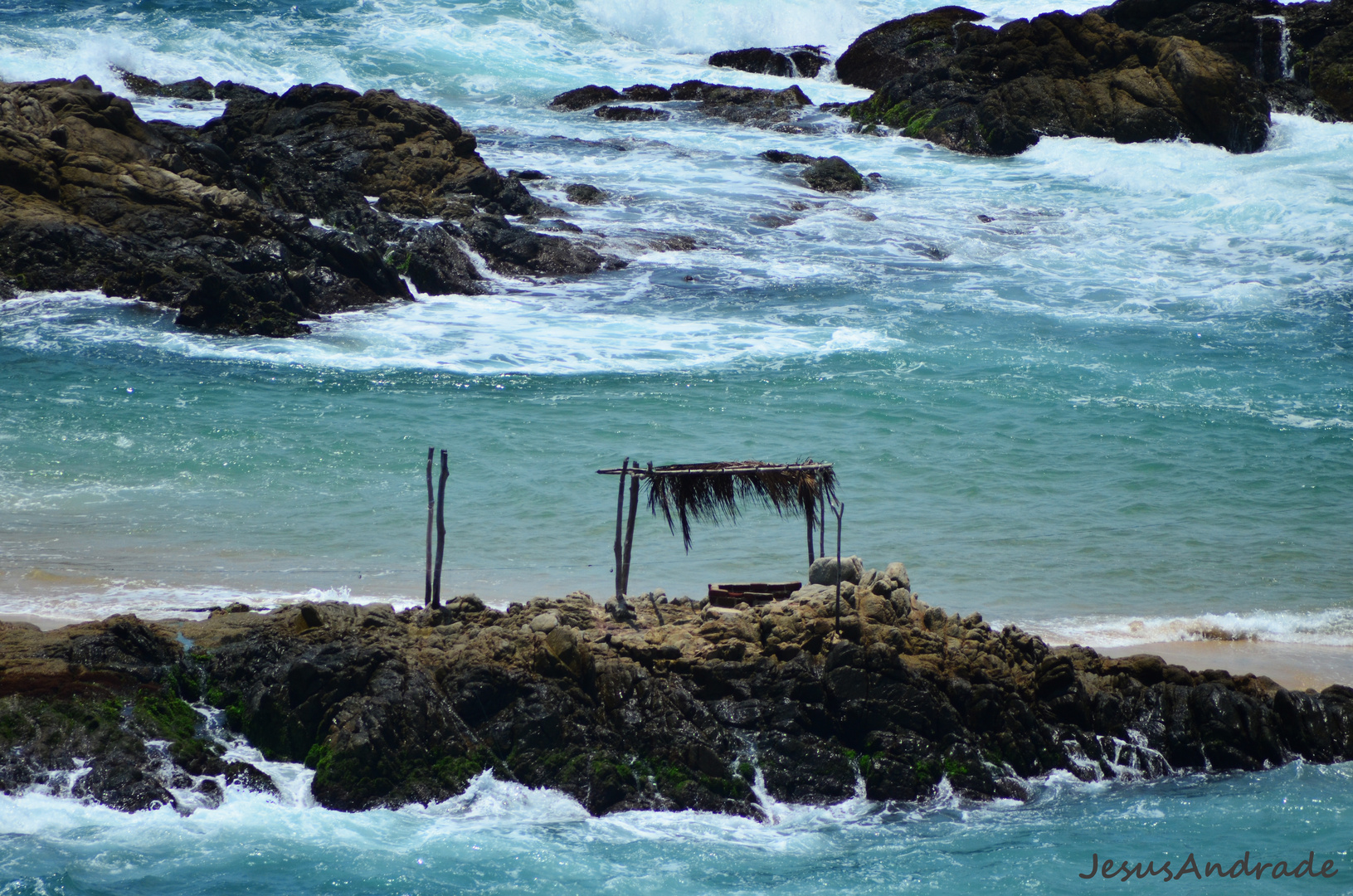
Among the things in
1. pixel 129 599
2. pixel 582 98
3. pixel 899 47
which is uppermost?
A: pixel 899 47

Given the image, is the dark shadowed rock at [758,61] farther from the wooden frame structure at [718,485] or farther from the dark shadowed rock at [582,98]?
the wooden frame structure at [718,485]

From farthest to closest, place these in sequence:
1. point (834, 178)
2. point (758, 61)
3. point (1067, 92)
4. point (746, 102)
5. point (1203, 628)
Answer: point (758, 61), point (746, 102), point (1067, 92), point (834, 178), point (1203, 628)

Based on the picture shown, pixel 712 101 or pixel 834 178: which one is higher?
pixel 712 101

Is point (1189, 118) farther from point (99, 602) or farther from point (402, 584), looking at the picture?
point (99, 602)

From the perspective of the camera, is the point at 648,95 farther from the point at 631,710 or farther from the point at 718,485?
the point at 631,710

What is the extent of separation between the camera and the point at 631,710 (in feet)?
26.2

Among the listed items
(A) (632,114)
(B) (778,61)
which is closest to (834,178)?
(A) (632,114)

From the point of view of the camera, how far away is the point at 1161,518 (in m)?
13.1

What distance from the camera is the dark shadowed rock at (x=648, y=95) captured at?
1453 inches

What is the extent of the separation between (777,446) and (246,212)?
10045 millimetres

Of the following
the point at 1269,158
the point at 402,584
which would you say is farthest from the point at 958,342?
the point at 1269,158

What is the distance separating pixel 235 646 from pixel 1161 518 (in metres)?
9.44

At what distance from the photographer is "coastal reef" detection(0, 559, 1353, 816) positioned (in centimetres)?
761
